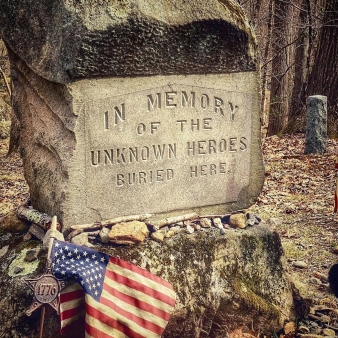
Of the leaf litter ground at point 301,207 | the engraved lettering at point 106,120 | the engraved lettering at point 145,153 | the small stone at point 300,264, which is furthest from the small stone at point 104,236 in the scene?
the small stone at point 300,264

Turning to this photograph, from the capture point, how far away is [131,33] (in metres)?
3.67

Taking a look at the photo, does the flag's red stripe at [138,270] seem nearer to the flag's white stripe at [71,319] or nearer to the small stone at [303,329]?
the flag's white stripe at [71,319]

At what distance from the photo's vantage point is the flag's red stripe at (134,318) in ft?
11.3

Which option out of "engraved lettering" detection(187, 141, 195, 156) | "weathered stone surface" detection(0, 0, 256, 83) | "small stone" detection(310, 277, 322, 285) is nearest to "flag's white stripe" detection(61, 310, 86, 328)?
"engraved lettering" detection(187, 141, 195, 156)

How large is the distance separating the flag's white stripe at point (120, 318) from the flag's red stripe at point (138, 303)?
10 centimetres

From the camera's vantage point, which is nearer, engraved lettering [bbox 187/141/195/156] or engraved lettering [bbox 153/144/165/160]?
engraved lettering [bbox 153/144/165/160]

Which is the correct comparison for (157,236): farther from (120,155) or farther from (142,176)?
(120,155)

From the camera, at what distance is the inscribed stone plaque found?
379 centimetres

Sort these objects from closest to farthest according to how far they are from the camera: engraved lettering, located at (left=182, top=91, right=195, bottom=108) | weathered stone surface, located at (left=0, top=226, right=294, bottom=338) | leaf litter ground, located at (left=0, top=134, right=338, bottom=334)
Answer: weathered stone surface, located at (left=0, top=226, right=294, bottom=338) → engraved lettering, located at (left=182, top=91, right=195, bottom=108) → leaf litter ground, located at (left=0, top=134, right=338, bottom=334)

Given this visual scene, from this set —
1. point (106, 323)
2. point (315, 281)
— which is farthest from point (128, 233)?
point (315, 281)

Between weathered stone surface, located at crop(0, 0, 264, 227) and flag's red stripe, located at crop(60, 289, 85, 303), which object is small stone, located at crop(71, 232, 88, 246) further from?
flag's red stripe, located at crop(60, 289, 85, 303)

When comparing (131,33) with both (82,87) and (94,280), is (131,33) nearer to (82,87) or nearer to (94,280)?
(82,87)

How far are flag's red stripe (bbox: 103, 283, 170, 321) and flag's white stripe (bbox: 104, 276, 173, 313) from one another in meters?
0.02

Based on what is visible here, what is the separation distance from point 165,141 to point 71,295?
49.3 inches
